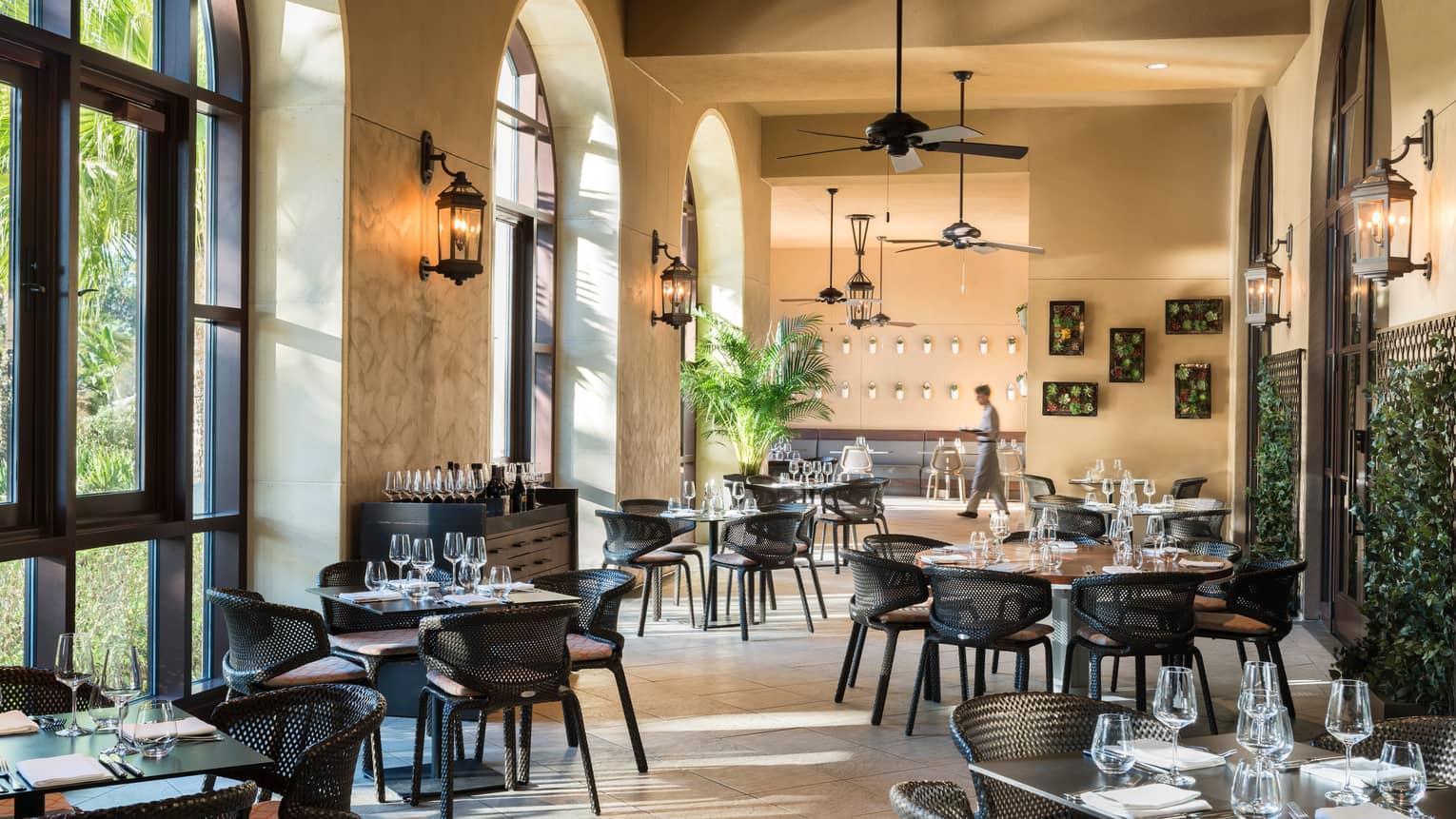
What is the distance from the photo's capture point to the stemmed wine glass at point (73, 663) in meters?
3.16

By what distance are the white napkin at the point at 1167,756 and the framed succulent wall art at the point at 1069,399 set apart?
1033 centimetres

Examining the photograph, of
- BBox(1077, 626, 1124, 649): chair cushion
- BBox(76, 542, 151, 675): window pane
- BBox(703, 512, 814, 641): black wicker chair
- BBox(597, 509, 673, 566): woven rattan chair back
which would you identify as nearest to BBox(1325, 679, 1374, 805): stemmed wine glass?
BBox(1077, 626, 1124, 649): chair cushion

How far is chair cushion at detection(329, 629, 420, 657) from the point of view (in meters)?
5.05

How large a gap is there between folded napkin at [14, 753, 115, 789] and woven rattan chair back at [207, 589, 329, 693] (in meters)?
1.84

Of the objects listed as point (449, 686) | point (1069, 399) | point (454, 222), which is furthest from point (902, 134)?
point (1069, 399)

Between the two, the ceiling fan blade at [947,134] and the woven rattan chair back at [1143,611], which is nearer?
the woven rattan chair back at [1143,611]

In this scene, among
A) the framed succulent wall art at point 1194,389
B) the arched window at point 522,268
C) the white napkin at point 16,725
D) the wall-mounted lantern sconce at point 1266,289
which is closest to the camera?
the white napkin at point 16,725

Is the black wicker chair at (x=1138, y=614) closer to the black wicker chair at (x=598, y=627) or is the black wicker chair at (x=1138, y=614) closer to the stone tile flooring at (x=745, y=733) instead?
the stone tile flooring at (x=745, y=733)

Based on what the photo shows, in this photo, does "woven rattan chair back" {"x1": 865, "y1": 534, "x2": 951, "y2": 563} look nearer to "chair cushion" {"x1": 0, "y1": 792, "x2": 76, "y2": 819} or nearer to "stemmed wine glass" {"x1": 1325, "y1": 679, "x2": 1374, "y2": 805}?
"chair cushion" {"x1": 0, "y1": 792, "x2": 76, "y2": 819}

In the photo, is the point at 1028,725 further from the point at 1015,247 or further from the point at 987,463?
the point at 987,463

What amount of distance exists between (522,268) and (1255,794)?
7755 millimetres

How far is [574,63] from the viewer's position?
9.44 metres

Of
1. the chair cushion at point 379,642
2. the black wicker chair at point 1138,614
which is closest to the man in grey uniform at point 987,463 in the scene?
the black wicker chair at point 1138,614

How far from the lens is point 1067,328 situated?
42.9 feet
